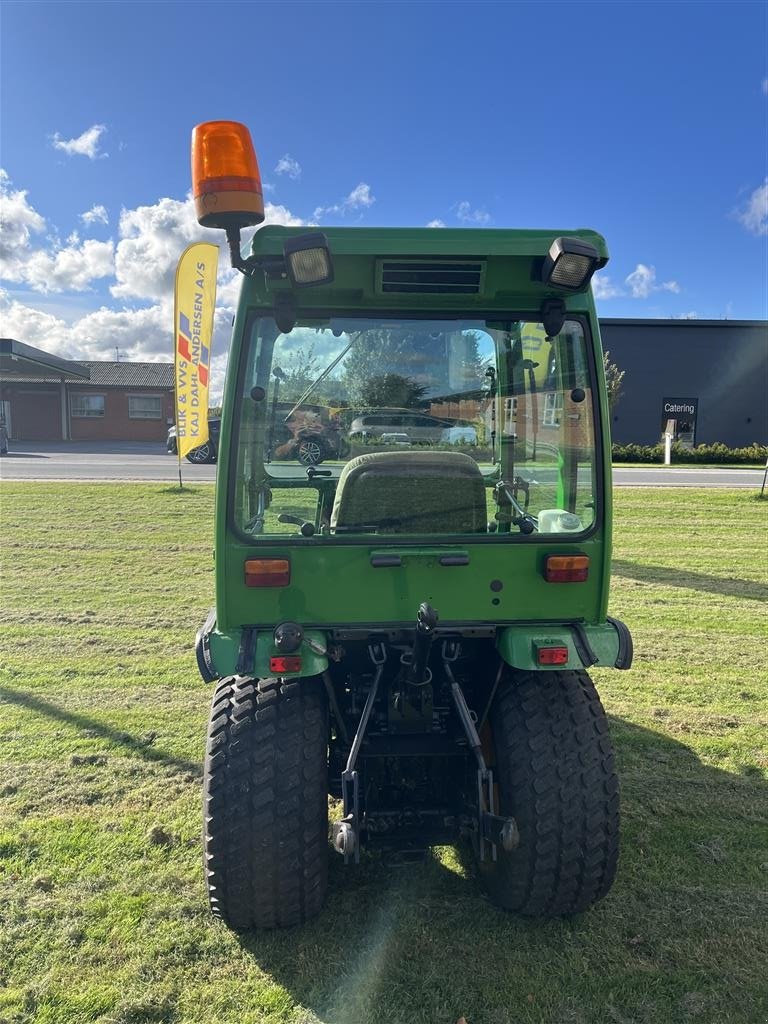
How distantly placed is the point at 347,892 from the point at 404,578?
53.6 inches

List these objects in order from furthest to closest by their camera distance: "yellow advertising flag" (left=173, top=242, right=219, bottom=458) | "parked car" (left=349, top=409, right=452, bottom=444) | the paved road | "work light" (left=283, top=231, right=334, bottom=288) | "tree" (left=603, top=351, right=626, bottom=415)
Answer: "tree" (left=603, top=351, right=626, bottom=415), the paved road, "yellow advertising flag" (left=173, top=242, right=219, bottom=458), "parked car" (left=349, top=409, right=452, bottom=444), "work light" (left=283, top=231, right=334, bottom=288)

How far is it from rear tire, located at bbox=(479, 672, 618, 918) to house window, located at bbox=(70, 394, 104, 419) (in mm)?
35048

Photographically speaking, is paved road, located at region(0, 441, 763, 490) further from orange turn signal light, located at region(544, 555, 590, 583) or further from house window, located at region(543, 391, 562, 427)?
orange turn signal light, located at region(544, 555, 590, 583)

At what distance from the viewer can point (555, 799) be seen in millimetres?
2449

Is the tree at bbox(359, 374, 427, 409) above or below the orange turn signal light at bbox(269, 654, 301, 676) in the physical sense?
above

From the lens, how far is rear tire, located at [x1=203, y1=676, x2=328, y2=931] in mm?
2375

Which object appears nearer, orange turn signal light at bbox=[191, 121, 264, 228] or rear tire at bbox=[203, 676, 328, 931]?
orange turn signal light at bbox=[191, 121, 264, 228]

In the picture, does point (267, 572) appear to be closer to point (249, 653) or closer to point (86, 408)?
point (249, 653)

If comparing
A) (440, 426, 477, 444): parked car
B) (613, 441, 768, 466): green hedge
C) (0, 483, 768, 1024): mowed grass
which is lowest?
(0, 483, 768, 1024): mowed grass

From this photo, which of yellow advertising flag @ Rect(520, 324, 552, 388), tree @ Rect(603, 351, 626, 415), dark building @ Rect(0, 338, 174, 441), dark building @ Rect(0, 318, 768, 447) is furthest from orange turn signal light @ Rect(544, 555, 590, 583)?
dark building @ Rect(0, 338, 174, 441)

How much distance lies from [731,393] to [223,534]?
31.8 metres

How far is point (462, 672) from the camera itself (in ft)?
9.55

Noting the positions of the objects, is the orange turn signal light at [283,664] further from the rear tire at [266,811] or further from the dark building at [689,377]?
the dark building at [689,377]

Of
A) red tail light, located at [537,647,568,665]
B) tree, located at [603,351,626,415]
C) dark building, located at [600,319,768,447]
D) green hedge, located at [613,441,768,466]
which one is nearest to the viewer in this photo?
red tail light, located at [537,647,568,665]
